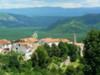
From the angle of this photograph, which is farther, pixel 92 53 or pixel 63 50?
pixel 63 50

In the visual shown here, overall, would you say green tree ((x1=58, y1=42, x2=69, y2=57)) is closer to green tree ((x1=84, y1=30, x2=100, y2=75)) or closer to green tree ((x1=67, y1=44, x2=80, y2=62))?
green tree ((x1=67, y1=44, x2=80, y2=62))

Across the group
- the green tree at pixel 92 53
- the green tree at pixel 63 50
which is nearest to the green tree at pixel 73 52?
the green tree at pixel 63 50

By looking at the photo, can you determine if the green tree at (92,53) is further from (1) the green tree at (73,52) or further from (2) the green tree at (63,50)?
(2) the green tree at (63,50)

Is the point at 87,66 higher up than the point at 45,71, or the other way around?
the point at 87,66

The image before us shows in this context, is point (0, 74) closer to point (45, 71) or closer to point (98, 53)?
Result: point (45, 71)

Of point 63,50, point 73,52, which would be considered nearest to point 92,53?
point 63,50

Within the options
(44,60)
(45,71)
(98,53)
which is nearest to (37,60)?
(44,60)

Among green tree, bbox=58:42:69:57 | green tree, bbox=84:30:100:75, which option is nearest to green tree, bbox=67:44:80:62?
green tree, bbox=58:42:69:57

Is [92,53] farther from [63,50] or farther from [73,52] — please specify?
[73,52]

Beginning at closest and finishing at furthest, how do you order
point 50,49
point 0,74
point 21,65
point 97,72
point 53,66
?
point 97,72, point 0,74, point 53,66, point 21,65, point 50,49
